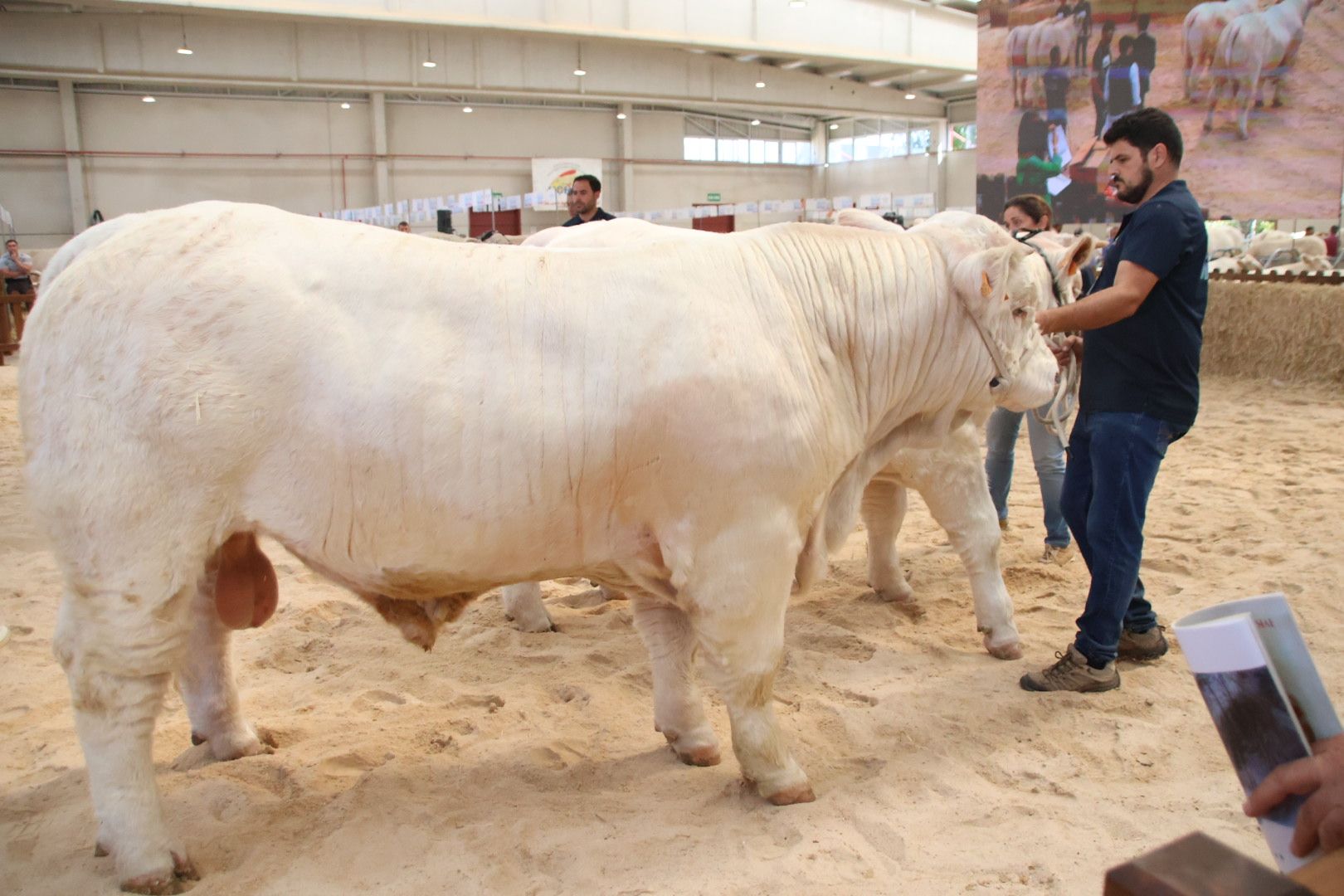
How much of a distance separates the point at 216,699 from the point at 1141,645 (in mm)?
3670

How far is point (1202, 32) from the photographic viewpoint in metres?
10.0

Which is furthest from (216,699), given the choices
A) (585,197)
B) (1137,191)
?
(585,197)

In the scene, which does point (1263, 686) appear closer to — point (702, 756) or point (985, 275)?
point (985, 275)

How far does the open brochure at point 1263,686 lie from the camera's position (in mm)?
1147

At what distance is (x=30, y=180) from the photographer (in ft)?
77.9

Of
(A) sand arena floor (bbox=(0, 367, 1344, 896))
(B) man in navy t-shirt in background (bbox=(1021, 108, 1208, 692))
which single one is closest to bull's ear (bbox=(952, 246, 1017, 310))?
(B) man in navy t-shirt in background (bbox=(1021, 108, 1208, 692))

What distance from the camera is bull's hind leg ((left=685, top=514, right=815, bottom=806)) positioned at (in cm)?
279

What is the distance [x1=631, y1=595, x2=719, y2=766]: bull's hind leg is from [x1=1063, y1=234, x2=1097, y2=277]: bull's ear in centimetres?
198

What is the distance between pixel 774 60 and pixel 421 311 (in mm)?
26446

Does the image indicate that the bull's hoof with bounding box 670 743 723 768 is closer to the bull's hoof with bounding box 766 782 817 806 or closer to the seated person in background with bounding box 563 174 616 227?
the bull's hoof with bounding box 766 782 817 806

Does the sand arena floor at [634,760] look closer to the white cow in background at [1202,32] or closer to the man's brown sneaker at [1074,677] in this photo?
the man's brown sneaker at [1074,677]

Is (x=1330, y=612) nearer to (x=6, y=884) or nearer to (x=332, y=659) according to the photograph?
(x=332, y=659)

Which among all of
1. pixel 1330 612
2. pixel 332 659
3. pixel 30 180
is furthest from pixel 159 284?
pixel 30 180

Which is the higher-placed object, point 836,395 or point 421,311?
point 421,311
